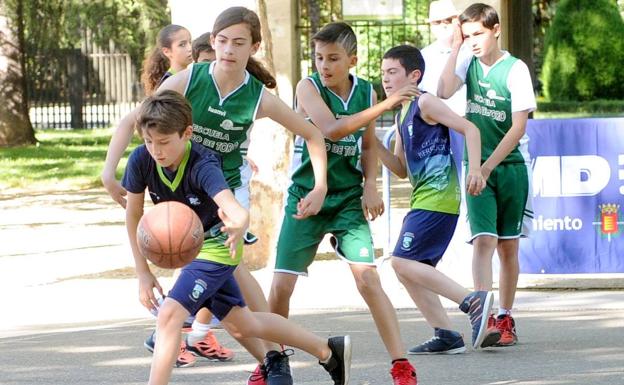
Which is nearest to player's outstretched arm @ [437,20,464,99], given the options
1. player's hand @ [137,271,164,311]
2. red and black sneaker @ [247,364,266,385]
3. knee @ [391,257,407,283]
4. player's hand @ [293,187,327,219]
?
knee @ [391,257,407,283]

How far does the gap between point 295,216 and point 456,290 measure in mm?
1219

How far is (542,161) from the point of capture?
10.3 meters

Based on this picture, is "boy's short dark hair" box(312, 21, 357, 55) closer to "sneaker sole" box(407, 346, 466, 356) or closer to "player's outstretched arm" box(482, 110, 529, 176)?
"player's outstretched arm" box(482, 110, 529, 176)

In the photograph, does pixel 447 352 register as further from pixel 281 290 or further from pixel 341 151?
pixel 341 151

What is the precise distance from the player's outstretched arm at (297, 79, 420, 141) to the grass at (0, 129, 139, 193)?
13670 mm

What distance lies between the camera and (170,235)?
220 inches

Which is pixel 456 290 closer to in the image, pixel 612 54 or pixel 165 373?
pixel 165 373

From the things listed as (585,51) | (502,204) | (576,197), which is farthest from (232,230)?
(585,51)

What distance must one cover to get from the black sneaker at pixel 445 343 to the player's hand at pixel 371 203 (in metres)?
1.04

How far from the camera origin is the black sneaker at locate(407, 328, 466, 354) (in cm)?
764

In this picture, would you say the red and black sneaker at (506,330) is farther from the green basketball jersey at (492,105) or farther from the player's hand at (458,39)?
the player's hand at (458,39)

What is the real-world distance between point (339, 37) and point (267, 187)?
486cm

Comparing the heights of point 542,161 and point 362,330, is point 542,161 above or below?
above

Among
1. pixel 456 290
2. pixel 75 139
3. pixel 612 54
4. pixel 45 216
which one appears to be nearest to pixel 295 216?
pixel 456 290
